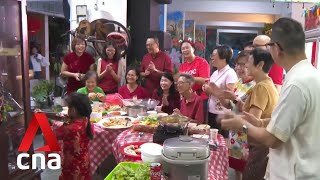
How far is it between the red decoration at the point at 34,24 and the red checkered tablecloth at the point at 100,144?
4.55m

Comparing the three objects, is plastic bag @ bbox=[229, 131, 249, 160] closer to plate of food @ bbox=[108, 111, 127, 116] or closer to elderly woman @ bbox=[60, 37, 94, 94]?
plate of food @ bbox=[108, 111, 127, 116]

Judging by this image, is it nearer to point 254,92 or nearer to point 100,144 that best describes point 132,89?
point 100,144

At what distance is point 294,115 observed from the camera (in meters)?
1.43

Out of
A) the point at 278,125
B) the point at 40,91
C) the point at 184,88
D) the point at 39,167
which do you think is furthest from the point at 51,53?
the point at 278,125

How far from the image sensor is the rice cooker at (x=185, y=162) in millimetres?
1601

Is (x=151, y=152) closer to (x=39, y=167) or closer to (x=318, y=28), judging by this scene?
(x=39, y=167)

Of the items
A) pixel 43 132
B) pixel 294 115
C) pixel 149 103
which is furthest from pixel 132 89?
pixel 294 115

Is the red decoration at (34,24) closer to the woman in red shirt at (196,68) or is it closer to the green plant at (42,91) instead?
the green plant at (42,91)

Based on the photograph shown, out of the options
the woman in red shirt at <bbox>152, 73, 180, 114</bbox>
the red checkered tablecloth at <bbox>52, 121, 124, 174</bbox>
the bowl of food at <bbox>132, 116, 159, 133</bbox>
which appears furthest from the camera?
the woman in red shirt at <bbox>152, 73, 180, 114</bbox>

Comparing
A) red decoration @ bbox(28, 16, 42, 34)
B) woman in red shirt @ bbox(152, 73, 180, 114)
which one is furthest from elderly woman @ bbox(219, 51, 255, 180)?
red decoration @ bbox(28, 16, 42, 34)

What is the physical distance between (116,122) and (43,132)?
69cm

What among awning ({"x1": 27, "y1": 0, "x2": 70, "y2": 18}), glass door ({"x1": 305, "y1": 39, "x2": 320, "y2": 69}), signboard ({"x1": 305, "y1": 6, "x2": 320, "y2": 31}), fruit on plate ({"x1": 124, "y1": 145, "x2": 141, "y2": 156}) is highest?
awning ({"x1": 27, "y1": 0, "x2": 70, "y2": 18})

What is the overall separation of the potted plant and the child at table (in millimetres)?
3031

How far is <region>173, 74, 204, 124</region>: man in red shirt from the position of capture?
303 cm
